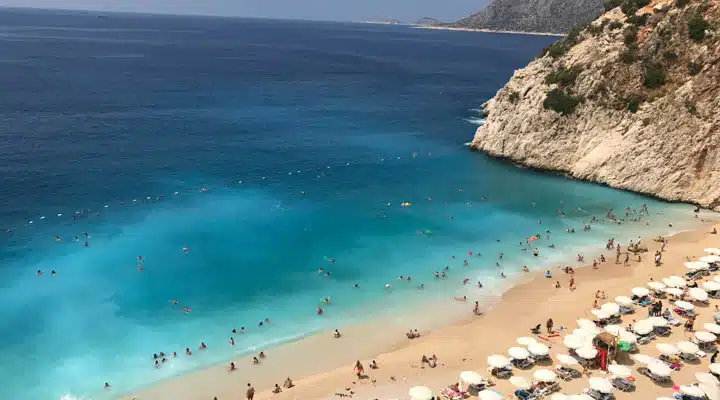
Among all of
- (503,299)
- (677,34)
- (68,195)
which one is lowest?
(503,299)

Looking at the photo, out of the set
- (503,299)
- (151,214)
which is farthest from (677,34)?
(151,214)

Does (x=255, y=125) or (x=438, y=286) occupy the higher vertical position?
(x=255, y=125)

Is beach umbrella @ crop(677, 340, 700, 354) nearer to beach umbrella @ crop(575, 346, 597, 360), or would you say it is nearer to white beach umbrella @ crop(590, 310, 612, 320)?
white beach umbrella @ crop(590, 310, 612, 320)

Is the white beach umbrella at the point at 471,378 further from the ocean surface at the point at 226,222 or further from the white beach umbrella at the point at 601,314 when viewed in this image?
the ocean surface at the point at 226,222

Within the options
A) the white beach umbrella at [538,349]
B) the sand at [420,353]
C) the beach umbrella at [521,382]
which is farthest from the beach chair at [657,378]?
the beach umbrella at [521,382]

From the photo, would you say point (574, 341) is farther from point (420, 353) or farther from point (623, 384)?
point (420, 353)

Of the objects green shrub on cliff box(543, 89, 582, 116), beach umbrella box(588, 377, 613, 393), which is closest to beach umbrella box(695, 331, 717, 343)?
Answer: beach umbrella box(588, 377, 613, 393)

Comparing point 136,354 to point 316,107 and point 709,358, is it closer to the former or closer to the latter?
point 709,358
